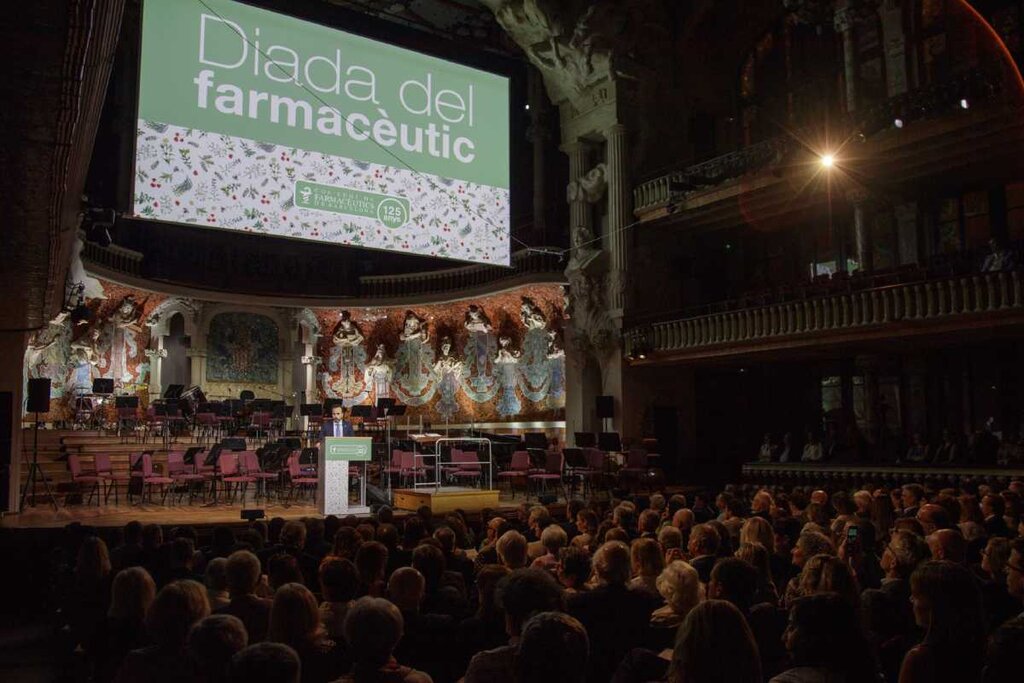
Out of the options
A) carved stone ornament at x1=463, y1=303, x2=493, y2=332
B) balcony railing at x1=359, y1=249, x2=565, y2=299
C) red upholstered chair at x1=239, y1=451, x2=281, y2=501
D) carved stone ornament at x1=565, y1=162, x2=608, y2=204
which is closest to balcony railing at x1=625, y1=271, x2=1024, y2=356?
balcony railing at x1=359, y1=249, x2=565, y2=299

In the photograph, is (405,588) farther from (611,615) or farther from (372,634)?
(372,634)

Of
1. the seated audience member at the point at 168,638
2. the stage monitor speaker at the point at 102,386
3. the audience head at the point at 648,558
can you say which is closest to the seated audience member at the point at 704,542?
the audience head at the point at 648,558

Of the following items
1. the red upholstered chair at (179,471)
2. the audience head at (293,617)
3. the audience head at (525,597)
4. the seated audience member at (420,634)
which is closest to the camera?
the audience head at (525,597)

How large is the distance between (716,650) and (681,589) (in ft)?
5.31

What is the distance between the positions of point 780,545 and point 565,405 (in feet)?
44.5

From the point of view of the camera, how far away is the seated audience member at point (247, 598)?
3.66 meters

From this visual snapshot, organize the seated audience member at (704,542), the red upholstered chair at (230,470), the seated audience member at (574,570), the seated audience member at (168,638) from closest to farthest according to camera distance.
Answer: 1. the seated audience member at (168,638)
2. the seated audience member at (574,570)
3. the seated audience member at (704,542)
4. the red upholstered chair at (230,470)

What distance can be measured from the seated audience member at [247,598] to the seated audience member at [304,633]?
0.67 m

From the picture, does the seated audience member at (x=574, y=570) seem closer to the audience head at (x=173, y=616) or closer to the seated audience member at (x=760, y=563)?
the seated audience member at (x=760, y=563)

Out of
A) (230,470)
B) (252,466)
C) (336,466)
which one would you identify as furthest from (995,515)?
(252,466)

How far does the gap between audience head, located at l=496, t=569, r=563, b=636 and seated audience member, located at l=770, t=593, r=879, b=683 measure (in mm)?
814

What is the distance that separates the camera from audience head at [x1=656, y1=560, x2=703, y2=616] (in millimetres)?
3578

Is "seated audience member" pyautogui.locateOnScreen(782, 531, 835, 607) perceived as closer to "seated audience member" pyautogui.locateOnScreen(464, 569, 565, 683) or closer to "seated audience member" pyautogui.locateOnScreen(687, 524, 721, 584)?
"seated audience member" pyautogui.locateOnScreen(687, 524, 721, 584)

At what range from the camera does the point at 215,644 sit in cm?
241
